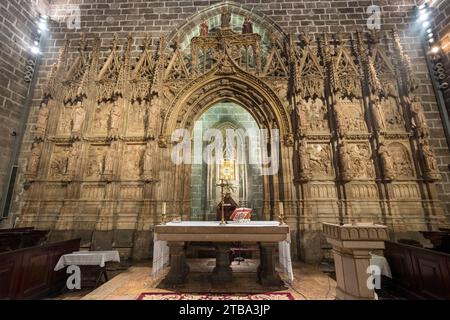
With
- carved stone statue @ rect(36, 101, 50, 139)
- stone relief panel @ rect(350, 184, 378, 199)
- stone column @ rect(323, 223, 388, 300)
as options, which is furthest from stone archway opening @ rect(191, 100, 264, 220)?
stone column @ rect(323, 223, 388, 300)

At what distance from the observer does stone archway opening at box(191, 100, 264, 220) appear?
38.5ft

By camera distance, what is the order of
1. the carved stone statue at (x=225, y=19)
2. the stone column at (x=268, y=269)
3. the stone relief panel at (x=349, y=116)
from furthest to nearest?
the carved stone statue at (x=225, y=19)
the stone relief panel at (x=349, y=116)
the stone column at (x=268, y=269)

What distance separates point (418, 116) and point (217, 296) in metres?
8.22

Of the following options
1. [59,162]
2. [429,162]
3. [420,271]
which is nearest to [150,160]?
[59,162]

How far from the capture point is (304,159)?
727 centimetres

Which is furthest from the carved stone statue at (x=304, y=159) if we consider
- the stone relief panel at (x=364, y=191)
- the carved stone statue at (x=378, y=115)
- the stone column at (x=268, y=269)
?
the stone column at (x=268, y=269)

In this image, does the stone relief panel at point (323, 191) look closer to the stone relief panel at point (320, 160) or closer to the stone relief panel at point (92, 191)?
the stone relief panel at point (320, 160)

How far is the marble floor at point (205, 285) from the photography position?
4.18m

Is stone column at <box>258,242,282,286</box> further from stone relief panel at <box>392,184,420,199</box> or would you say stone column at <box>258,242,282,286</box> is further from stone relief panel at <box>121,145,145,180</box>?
stone relief panel at <box>392,184,420,199</box>

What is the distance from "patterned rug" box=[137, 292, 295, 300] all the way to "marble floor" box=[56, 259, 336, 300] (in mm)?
94

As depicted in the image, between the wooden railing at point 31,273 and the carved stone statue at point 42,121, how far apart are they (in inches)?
162

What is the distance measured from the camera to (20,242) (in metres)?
5.22

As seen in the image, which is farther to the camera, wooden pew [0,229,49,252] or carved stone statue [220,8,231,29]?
carved stone statue [220,8,231,29]
